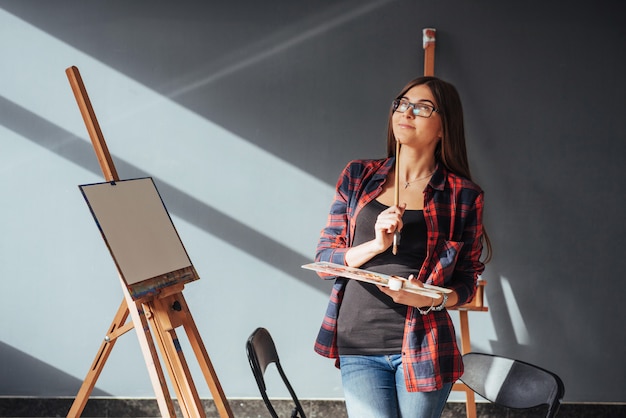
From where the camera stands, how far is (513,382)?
2049 mm

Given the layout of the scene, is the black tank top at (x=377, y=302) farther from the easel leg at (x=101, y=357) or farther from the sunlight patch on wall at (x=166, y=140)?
the sunlight patch on wall at (x=166, y=140)

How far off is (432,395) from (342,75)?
2.01 m

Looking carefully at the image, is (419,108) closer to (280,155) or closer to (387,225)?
(387,225)

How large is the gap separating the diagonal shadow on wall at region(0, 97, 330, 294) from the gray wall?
1cm

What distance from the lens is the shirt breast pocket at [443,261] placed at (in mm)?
1860

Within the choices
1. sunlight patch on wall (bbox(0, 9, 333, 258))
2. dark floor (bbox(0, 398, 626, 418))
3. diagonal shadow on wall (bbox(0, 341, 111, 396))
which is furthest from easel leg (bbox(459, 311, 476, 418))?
diagonal shadow on wall (bbox(0, 341, 111, 396))

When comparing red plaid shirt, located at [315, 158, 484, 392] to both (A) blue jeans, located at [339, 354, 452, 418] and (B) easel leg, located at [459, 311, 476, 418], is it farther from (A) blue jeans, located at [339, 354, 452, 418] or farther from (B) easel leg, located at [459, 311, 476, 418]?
(B) easel leg, located at [459, 311, 476, 418]

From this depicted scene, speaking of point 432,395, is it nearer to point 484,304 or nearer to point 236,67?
point 484,304

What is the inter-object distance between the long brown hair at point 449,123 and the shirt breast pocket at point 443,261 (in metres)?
0.16

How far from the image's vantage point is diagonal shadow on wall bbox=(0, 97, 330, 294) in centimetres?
342

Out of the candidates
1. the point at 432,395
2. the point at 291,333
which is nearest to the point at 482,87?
the point at 291,333

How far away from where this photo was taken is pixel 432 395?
5.85 feet

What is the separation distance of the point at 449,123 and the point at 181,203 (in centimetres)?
187

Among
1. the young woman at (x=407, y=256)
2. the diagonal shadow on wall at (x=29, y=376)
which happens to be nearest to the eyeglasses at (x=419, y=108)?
the young woman at (x=407, y=256)
